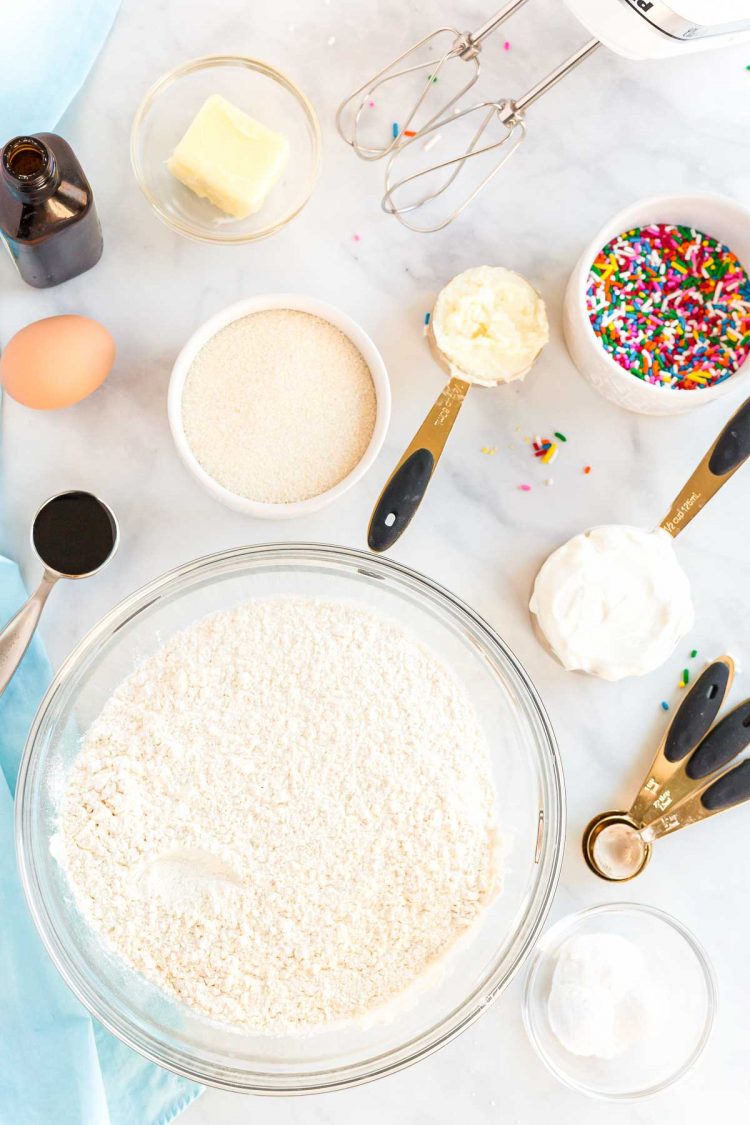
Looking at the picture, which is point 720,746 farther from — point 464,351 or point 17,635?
point 17,635

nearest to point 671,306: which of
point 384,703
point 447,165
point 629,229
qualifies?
point 629,229

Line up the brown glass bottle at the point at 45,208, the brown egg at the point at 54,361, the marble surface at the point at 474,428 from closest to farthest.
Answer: the brown glass bottle at the point at 45,208 < the brown egg at the point at 54,361 < the marble surface at the point at 474,428

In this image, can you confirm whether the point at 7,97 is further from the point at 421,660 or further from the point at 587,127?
the point at 421,660

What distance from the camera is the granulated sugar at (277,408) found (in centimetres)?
121

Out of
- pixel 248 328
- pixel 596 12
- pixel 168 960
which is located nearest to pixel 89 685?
pixel 168 960

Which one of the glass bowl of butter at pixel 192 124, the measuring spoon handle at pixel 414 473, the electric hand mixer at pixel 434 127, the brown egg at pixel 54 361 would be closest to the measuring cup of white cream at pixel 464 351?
the measuring spoon handle at pixel 414 473

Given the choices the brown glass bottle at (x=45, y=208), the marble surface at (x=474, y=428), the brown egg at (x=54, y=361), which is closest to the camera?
the brown glass bottle at (x=45, y=208)

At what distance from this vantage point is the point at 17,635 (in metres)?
1.18

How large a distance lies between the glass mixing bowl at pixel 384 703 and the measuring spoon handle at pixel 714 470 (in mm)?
291

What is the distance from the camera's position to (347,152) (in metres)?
1.31

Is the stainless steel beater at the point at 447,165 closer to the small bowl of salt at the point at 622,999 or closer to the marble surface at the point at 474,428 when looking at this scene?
the marble surface at the point at 474,428

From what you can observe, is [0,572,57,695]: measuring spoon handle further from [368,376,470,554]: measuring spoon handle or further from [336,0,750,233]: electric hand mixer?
[336,0,750,233]: electric hand mixer

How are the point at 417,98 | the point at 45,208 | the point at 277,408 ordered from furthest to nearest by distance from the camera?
the point at 417,98
the point at 277,408
the point at 45,208

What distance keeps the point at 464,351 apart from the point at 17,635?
64cm
